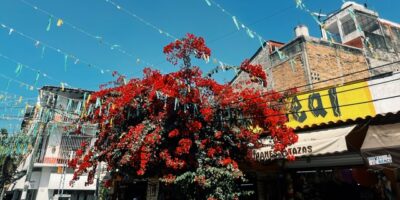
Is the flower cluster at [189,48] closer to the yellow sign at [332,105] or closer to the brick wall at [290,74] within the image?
the yellow sign at [332,105]

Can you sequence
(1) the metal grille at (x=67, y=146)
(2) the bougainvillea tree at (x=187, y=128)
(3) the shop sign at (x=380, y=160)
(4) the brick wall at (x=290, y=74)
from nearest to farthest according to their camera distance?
(3) the shop sign at (x=380, y=160) → (2) the bougainvillea tree at (x=187, y=128) → (4) the brick wall at (x=290, y=74) → (1) the metal grille at (x=67, y=146)

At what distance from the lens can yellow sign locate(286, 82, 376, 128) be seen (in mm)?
9250

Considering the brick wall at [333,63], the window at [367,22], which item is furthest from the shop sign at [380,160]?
the window at [367,22]

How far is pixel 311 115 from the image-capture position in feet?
33.0

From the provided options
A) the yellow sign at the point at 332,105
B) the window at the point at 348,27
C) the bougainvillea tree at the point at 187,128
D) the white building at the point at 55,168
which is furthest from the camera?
the window at the point at 348,27

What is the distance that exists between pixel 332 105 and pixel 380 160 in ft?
11.2

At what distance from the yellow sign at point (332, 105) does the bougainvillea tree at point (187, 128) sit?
1407 mm

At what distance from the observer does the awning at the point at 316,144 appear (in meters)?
8.27

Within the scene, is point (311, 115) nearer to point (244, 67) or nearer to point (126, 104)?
point (244, 67)

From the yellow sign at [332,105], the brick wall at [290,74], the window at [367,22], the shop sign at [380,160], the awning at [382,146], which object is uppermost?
the window at [367,22]

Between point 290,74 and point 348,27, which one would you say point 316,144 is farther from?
point 348,27

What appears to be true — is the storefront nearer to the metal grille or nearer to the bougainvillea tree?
the bougainvillea tree

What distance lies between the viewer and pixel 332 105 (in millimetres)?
9805

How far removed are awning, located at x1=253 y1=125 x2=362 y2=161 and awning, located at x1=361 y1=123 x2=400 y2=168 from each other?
0.77 m
